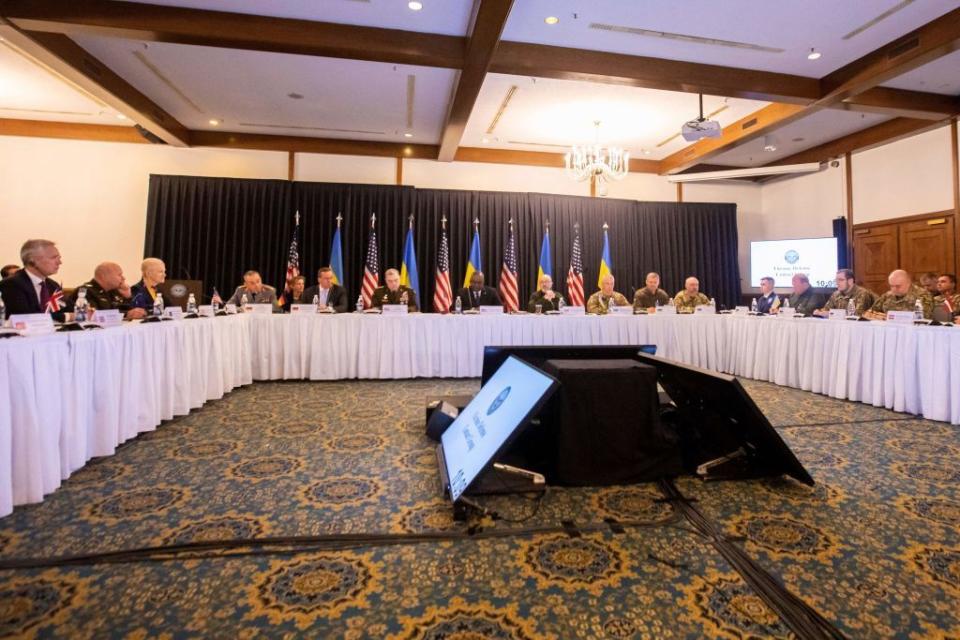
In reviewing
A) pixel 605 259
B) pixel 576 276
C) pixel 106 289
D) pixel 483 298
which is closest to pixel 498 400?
pixel 106 289

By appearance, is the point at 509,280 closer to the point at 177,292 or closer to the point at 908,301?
the point at 177,292

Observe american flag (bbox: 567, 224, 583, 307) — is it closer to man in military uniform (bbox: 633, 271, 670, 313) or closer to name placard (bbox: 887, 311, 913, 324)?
man in military uniform (bbox: 633, 271, 670, 313)

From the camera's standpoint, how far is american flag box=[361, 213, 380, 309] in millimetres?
7605

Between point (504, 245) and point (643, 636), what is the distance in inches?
293

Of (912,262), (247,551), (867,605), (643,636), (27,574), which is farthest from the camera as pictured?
(912,262)

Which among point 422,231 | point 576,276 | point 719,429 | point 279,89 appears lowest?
point 719,429

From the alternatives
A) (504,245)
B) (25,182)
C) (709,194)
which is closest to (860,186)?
(709,194)

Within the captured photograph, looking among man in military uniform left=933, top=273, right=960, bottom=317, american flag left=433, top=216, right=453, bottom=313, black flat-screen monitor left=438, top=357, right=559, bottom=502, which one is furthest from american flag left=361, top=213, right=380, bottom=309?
man in military uniform left=933, top=273, right=960, bottom=317

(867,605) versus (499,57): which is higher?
(499,57)

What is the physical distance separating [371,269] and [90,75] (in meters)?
4.00

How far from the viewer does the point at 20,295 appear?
9.86 ft

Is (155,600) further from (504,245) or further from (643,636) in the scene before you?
(504,245)

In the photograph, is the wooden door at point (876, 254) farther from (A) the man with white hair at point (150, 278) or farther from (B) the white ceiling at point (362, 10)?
(A) the man with white hair at point (150, 278)

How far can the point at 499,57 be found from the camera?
15.5ft
